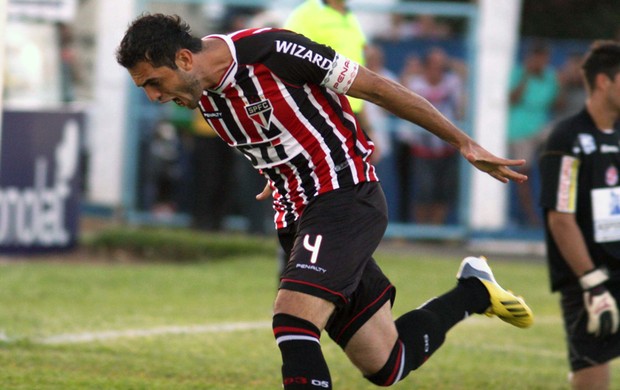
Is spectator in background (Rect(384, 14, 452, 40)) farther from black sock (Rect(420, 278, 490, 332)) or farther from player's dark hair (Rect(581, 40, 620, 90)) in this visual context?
black sock (Rect(420, 278, 490, 332))

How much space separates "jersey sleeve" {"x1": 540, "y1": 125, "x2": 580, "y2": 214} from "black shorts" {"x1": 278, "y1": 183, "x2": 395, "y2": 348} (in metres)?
1.38

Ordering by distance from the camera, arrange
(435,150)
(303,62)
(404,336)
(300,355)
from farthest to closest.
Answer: (435,150), (404,336), (303,62), (300,355)

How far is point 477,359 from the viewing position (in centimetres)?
852

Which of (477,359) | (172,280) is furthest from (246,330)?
(172,280)

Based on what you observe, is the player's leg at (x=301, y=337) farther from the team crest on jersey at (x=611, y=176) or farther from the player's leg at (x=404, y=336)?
the team crest on jersey at (x=611, y=176)

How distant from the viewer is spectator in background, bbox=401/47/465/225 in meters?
14.9

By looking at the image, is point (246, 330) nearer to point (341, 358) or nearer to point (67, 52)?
point (341, 358)

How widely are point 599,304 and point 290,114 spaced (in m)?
2.20

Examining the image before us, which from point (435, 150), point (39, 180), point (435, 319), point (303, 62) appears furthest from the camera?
point (435, 150)

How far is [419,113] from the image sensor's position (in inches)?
215

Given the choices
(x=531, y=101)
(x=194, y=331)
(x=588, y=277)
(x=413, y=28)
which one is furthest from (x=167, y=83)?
(x=531, y=101)

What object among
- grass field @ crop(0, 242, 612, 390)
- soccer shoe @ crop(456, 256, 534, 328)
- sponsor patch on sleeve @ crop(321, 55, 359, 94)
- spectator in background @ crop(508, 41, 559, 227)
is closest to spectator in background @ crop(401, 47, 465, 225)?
spectator in background @ crop(508, 41, 559, 227)

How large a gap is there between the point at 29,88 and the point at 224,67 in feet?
29.5

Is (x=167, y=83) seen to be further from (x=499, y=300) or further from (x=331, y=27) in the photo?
(x=331, y=27)
